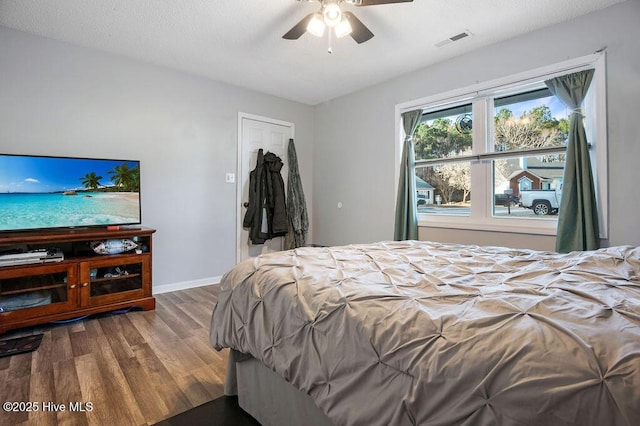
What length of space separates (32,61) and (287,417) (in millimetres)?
3407

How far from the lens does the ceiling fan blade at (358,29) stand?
2.04 m

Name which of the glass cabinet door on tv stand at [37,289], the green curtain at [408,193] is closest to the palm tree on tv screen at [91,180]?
the glass cabinet door on tv stand at [37,289]

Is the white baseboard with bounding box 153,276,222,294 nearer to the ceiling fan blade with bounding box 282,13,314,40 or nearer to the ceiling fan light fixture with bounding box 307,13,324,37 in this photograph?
the ceiling fan blade with bounding box 282,13,314,40

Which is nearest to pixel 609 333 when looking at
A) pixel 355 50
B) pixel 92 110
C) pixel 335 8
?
pixel 335 8

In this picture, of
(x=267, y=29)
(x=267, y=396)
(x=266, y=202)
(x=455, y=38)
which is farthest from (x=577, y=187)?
(x=266, y=202)

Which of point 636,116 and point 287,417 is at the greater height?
point 636,116

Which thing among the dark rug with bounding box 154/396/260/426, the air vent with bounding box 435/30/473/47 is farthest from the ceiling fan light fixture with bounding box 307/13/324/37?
the dark rug with bounding box 154/396/260/426

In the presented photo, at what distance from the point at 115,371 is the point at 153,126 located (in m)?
2.38

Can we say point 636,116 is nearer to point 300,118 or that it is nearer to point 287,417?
point 287,417

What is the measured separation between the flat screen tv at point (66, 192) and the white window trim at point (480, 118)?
9.01 feet

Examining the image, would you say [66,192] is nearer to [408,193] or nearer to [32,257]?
[32,257]

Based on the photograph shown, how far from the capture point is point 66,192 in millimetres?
2607

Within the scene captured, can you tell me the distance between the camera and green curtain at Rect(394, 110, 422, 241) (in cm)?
331

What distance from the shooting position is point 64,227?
2605mm
